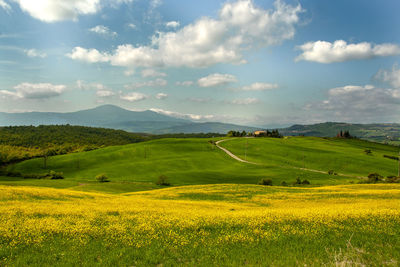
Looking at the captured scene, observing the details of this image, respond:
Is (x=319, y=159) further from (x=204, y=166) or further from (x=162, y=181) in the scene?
(x=162, y=181)

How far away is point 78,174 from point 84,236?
125719 millimetres

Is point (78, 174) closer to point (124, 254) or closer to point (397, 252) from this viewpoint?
point (124, 254)

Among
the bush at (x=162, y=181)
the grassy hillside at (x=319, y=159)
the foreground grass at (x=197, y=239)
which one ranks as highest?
the foreground grass at (x=197, y=239)

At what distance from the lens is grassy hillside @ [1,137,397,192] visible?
9875 cm

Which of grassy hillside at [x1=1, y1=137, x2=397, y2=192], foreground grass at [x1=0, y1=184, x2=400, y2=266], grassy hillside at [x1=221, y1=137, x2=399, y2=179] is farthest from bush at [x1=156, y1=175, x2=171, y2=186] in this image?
foreground grass at [x1=0, y1=184, x2=400, y2=266]

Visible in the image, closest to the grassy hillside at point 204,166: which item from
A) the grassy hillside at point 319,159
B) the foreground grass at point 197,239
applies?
the grassy hillside at point 319,159

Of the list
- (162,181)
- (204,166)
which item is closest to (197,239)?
(162,181)

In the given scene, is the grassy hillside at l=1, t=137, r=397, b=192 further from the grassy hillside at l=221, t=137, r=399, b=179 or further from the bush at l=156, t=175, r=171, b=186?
the bush at l=156, t=175, r=171, b=186

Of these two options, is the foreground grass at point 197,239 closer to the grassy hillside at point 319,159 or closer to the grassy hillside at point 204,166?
the grassy hillside at point 204,166

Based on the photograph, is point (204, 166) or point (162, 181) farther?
point (204, 166)

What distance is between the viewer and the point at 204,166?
431 ft

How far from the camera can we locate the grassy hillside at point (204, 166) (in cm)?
9875

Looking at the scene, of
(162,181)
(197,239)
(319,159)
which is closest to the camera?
(197,239)

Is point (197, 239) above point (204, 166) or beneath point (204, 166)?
above
